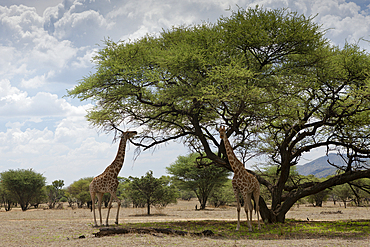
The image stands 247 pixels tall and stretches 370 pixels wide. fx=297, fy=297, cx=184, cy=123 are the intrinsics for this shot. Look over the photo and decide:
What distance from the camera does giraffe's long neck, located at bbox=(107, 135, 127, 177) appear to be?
1170 centimetres

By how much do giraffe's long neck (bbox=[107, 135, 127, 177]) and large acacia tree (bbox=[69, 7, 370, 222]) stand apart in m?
1.67

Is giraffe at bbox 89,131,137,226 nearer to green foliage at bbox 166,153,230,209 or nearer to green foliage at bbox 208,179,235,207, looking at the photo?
green foliage at bbox 166,153,230,209

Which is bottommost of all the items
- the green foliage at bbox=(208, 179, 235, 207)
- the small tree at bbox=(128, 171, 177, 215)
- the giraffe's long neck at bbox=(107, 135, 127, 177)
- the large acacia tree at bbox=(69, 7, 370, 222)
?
the green foliage at bbox=(208, 179, 235, 207)

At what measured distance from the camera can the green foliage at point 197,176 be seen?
30.1m

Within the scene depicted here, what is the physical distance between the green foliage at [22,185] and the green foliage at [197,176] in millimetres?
15901

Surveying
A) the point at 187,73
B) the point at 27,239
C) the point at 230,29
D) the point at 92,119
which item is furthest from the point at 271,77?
the point at 27,239

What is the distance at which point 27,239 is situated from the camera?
29.2ft

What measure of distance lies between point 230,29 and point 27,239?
10422 millimetres

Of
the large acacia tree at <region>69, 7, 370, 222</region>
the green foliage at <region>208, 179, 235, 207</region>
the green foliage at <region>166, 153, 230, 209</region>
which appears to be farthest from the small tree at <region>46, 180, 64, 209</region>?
the large acacia tree at <region>69, 7, 370, 222</region>

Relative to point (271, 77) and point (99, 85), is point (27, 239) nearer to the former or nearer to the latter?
point (99, 85)

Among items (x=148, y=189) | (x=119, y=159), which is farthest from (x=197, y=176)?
(x=119, y=159)

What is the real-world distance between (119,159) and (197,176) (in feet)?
63.7

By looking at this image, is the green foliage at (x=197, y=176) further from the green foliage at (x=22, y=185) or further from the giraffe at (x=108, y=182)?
the giraffe at (x=108, y=182)

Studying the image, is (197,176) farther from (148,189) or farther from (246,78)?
(246,78)
